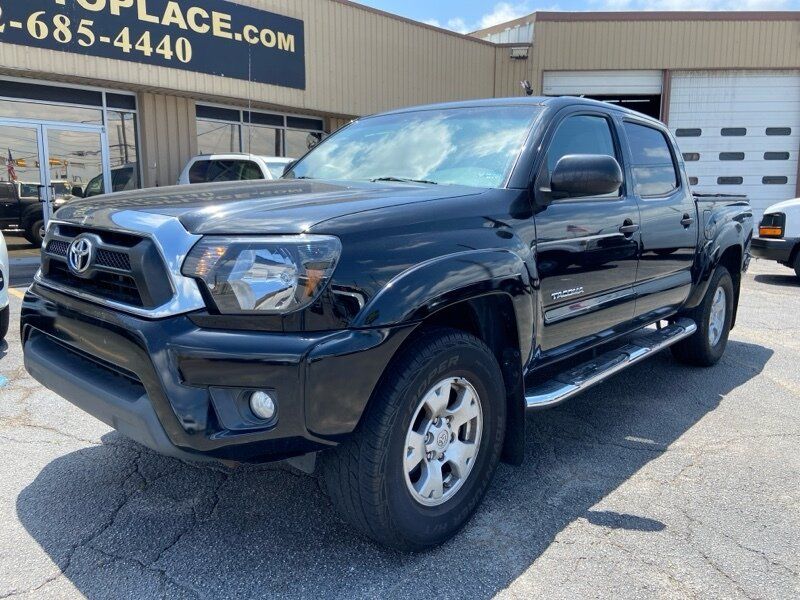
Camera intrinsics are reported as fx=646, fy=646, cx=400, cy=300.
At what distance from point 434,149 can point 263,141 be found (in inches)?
429

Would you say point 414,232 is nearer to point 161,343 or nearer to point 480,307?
point 480,307

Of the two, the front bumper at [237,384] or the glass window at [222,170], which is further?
the glass window at [222,170]

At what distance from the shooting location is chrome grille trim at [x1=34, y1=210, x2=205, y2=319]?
213 centimetres

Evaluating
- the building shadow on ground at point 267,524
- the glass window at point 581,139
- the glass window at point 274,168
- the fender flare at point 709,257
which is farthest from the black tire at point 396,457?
the glass window at point 274,168

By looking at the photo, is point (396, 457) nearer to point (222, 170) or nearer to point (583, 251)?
point (583, 251)

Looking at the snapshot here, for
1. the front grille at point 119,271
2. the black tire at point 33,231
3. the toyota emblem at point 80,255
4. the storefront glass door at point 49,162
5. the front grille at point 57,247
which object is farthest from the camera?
the black tire at point 33,231

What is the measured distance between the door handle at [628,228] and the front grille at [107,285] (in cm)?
255

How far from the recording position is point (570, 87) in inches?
660

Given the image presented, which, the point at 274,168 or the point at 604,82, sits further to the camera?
the point at 604,82

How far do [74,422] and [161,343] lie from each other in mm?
2059

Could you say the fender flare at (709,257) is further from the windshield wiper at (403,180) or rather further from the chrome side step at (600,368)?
the windshield wiper at (403,180)

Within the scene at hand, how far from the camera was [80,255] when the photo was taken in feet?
8.07

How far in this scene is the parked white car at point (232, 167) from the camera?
923 centimetres

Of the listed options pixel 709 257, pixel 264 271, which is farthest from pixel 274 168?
pixel 264 271
